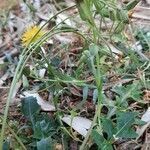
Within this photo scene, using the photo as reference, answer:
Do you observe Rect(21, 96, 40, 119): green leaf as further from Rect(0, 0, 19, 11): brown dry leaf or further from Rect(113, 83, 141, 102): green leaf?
Rect(0, 0, 19, 11): brown dry leaf

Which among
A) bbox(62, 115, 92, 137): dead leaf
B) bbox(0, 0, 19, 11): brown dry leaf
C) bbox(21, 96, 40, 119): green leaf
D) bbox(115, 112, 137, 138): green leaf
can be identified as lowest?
bbox(62, 115, 92, 137): dead leaf

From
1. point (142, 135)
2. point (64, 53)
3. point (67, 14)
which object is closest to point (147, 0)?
point (67, 14)

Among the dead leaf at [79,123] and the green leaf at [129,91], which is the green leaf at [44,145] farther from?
the green leaf at [129,91]

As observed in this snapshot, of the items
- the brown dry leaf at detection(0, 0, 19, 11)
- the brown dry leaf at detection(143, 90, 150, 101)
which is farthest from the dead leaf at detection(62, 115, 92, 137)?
the brown dry leaf at detection(0, 0, 19, 11)

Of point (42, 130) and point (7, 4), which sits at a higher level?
point (7, 4)

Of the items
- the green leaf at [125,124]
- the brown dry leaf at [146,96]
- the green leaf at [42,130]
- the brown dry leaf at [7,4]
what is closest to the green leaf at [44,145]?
the green leaf at [42,130]

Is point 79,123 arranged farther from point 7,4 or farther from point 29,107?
point 7,4

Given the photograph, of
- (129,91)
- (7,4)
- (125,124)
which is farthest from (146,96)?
(7,4)
